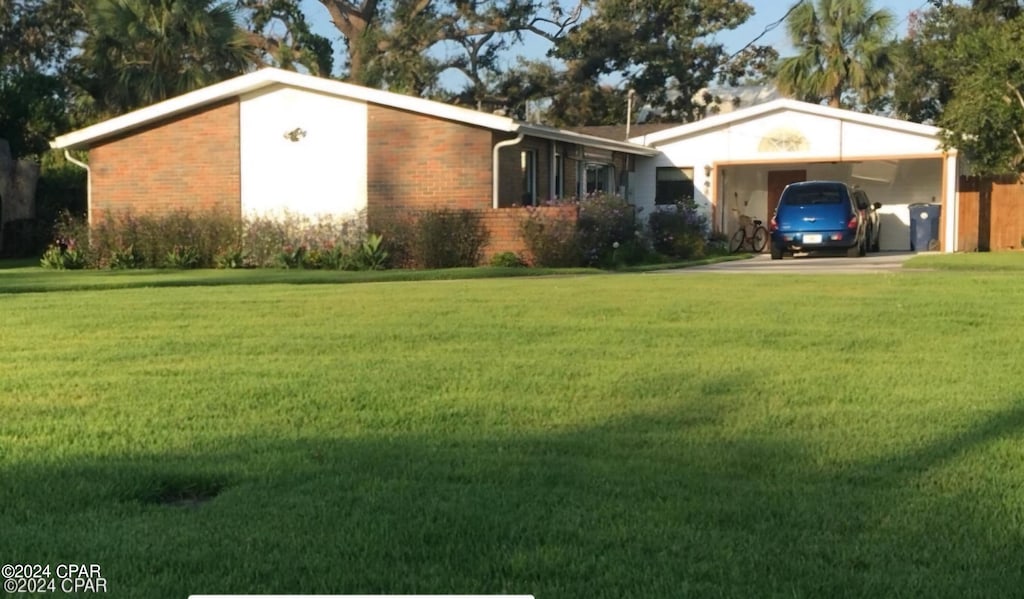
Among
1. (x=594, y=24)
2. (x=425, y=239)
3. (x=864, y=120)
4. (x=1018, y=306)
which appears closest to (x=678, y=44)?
(x=594, y=24)

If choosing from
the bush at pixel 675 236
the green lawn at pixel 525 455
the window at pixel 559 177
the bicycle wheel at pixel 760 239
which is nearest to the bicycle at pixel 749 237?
the bicycle wheel at pixel 760 239

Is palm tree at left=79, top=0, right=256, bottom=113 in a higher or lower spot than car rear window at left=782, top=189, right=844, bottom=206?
higher

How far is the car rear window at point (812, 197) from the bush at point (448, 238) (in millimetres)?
7199

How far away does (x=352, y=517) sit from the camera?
12.3 ft

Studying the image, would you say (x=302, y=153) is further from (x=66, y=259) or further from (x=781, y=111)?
(x=781, y=111)

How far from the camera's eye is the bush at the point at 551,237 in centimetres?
1914

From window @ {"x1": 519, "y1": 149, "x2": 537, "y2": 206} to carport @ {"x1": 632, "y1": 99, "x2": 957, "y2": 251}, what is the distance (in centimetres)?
469

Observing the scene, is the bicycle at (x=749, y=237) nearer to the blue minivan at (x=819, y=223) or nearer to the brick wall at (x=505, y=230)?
the blue minivan at (x=819, y=223)

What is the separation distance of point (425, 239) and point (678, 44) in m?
27.2


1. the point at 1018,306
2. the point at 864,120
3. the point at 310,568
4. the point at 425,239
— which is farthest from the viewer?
the point at 864,120

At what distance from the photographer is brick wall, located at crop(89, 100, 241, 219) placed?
74.5 feet

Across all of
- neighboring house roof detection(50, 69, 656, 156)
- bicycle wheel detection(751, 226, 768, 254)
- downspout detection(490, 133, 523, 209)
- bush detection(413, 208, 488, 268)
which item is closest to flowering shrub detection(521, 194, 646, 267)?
bush detection(413, 208, 488, 268)

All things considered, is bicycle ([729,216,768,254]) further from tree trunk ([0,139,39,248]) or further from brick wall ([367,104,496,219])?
tree trunk ([0,139,39,248])

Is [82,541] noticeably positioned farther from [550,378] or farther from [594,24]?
[594,24]
